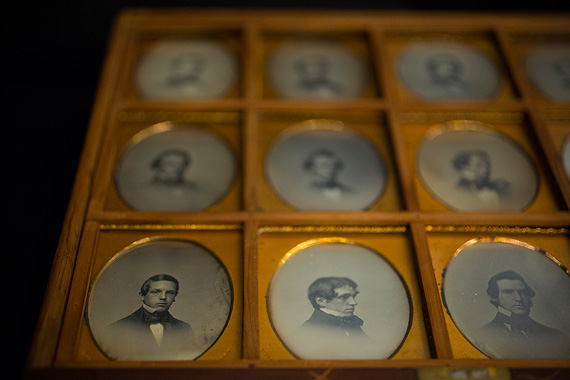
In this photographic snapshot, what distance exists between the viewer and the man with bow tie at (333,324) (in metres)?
1.81

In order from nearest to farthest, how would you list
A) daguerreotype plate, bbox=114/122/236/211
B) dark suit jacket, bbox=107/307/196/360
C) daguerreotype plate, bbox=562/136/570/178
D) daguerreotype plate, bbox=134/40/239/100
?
1. dark suit jacket, bbox=107/307/196/360
2. daguerreotype plate, bbox=114/122/236/211
3. daguerreotype plate, bbox=562/136/570/178
4. daguerreotype plate, bbox=134/40/239/100

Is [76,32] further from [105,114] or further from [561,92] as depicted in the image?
[561,92]

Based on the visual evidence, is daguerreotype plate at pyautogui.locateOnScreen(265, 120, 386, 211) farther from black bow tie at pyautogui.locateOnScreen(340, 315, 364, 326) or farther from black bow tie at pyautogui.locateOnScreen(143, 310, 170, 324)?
black bow tie at pyautogui.locateOnScreen(143, 310, 170, 324)

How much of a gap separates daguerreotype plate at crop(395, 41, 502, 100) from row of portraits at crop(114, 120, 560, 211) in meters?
0.24

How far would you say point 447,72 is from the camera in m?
2.81

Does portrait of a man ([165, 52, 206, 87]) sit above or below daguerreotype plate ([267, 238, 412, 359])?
above

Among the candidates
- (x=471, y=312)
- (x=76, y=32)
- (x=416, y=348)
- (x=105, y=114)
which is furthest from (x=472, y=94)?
(x=76, y=32)

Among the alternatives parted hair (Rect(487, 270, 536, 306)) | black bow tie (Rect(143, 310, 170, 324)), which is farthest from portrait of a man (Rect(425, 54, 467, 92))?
black bow tie (Rect(143, 310, 170, 324))

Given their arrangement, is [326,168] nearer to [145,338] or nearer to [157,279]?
[157,279]

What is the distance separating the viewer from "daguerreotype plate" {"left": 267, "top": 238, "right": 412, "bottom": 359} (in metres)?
1.83

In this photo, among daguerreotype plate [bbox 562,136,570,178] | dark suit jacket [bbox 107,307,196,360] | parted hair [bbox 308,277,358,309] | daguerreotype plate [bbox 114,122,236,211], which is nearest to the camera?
dark suit jacket [bbox 107,307,196,360]

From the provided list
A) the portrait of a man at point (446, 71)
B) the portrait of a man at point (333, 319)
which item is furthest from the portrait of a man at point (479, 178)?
the portrait of a man at point (333, 319)

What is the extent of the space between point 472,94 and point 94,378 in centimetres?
213

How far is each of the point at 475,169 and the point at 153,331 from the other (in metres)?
1.51
